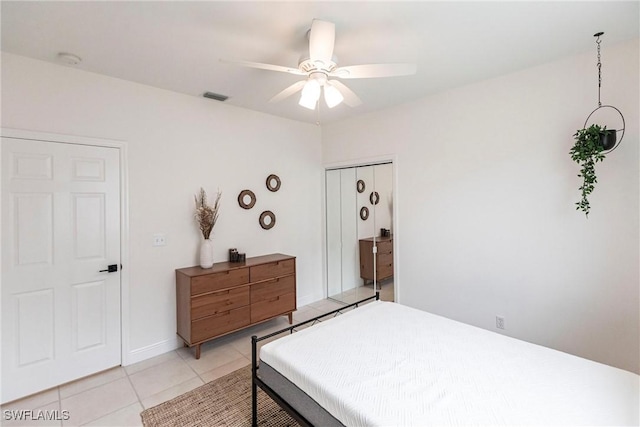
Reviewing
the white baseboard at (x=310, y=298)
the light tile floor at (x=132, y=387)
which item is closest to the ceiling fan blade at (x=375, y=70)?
the light tile floor at (x=132, y=387)

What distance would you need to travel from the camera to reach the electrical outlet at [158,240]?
2972 mm

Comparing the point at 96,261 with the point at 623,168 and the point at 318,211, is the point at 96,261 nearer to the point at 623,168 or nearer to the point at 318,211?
the point at 318,211

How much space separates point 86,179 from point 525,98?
3859 mm

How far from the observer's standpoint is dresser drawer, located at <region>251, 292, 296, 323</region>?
10.9ft

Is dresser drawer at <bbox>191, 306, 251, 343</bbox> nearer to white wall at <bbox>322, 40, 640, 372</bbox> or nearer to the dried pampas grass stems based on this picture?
the dried pampas grass stems

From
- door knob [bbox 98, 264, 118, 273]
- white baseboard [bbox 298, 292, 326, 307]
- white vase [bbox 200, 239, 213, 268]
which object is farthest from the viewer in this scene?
white baseboard [bbox 298, 292, 326, 307]

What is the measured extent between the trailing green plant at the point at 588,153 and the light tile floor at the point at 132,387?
3123 mm

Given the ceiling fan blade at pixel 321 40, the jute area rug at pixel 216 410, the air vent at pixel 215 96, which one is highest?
the air vent at pixel 215 96

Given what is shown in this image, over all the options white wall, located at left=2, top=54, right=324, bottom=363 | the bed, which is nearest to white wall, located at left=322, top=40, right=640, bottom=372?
the bed

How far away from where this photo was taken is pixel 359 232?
4242 mm

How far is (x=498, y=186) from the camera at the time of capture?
2.82m

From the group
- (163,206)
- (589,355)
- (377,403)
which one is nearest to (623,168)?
(589,355)

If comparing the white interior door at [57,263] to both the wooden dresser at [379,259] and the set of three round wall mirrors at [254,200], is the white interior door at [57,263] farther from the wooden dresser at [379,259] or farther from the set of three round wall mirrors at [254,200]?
the wooden dresser at [379,259]

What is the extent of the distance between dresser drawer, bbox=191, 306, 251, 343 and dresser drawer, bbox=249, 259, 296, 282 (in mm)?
348
